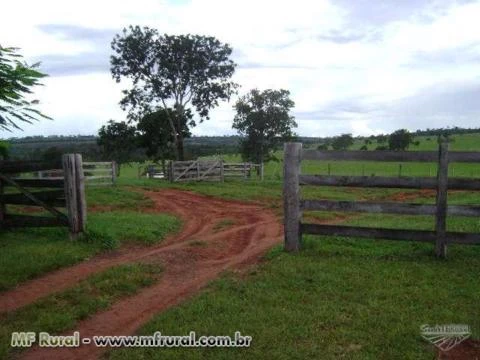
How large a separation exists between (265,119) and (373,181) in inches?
1712

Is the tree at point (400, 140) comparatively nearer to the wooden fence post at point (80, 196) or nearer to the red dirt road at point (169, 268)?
the red dirt road at point (169, 268)

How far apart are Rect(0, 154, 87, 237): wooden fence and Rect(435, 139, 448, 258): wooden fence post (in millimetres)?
6998

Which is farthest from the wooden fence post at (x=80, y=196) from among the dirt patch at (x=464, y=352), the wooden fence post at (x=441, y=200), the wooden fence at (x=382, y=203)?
the dirt patch at (x=464, y=352)

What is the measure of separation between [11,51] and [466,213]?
24.3ft

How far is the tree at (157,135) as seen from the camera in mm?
43125

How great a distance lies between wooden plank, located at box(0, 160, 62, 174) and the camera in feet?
35.0

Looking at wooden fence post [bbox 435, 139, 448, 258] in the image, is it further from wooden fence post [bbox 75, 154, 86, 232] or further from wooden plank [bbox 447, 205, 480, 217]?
wooden fence post [bbox 75, 154, 86, 232]

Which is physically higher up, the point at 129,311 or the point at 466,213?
the point at 466,213

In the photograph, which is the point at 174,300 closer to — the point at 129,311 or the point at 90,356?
the point at 129,311

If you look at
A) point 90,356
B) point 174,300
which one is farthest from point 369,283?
point 90,356

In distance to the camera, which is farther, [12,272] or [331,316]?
[12,272]

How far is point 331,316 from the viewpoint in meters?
5.88

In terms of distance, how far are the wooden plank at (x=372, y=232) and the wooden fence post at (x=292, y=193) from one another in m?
0.21

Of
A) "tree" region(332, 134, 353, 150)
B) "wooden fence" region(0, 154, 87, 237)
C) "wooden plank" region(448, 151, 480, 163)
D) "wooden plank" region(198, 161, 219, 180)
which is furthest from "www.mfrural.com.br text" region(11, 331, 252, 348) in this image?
"tree" region(332, 134, 353, 150)
